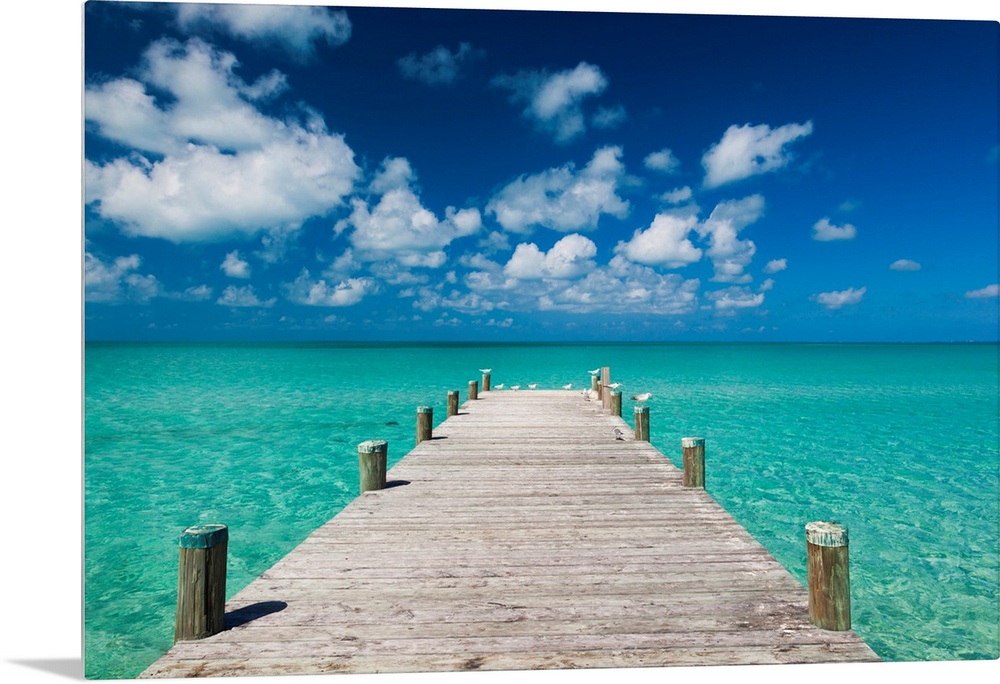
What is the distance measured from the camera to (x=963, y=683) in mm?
4082

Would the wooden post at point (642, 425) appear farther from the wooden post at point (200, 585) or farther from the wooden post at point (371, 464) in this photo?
the wooden post at point (200, 585)

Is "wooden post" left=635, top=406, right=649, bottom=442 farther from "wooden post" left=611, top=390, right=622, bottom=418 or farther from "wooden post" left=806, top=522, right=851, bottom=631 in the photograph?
"wooden post" left=806, top=522, right=851, bottom=631

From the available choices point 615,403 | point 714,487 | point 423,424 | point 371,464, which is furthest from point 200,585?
point 714,487

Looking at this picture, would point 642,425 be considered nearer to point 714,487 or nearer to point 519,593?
point 714,487

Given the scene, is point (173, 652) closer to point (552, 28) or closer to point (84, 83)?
point (84, 83)

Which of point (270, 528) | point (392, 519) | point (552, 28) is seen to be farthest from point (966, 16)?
point (270, 528)

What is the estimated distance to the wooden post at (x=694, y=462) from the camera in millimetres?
6648

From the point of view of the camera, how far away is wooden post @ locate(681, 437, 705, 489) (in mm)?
6648

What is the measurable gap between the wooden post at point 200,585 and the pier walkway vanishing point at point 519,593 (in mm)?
91

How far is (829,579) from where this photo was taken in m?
3.53

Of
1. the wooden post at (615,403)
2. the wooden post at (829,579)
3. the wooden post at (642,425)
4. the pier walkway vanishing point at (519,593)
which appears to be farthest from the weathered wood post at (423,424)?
the wooden post at (829,579)

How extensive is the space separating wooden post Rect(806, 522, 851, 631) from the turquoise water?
3954 mm

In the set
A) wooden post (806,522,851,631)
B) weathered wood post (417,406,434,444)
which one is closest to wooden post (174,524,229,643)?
wooden post (806,522,851,631)

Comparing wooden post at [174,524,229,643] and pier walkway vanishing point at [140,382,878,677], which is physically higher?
wooden post at [174,524,229,643]
